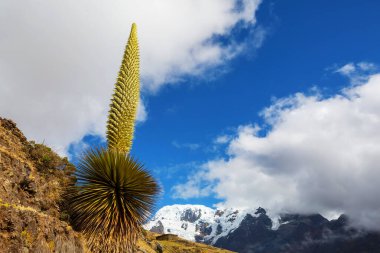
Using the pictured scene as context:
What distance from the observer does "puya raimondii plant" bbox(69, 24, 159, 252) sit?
1541 centimetres

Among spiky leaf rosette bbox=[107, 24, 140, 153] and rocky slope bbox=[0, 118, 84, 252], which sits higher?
spiky leaf rosette bbox=[107, 24, 140, 153]

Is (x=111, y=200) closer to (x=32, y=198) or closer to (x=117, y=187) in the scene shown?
(x=117, y=187)

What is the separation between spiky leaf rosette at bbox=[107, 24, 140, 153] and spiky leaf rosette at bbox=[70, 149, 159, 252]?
0.60 m

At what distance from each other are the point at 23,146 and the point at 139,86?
6.31 meters

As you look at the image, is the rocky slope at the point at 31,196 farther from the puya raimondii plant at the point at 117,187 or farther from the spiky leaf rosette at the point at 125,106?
the spiky leaf rosette at the point at 125,106

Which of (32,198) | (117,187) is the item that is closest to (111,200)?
(117,187)

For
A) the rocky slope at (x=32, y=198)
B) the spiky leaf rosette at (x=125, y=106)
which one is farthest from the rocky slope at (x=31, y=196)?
the spiky leaf rosette at (x=125, y=106)

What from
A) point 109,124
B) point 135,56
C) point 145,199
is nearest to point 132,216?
point 145,199

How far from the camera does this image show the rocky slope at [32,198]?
13.4 m

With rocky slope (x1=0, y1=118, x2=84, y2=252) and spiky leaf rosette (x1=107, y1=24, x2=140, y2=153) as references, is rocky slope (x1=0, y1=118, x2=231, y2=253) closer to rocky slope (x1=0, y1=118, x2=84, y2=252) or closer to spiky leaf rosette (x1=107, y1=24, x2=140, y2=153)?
rocky slope (x1=0, y1=118, x2=84, y2=252)

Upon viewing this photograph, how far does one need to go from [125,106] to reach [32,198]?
17.5 feet

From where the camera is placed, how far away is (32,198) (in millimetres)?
16938

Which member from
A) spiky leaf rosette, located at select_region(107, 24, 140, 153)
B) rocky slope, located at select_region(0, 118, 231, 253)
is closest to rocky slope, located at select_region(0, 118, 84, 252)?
rocky slope, located at select_region(0, 118, 231, 253)

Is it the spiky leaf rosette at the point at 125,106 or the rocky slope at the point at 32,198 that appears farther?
the spiky leaf rosette at the point at 125,106
